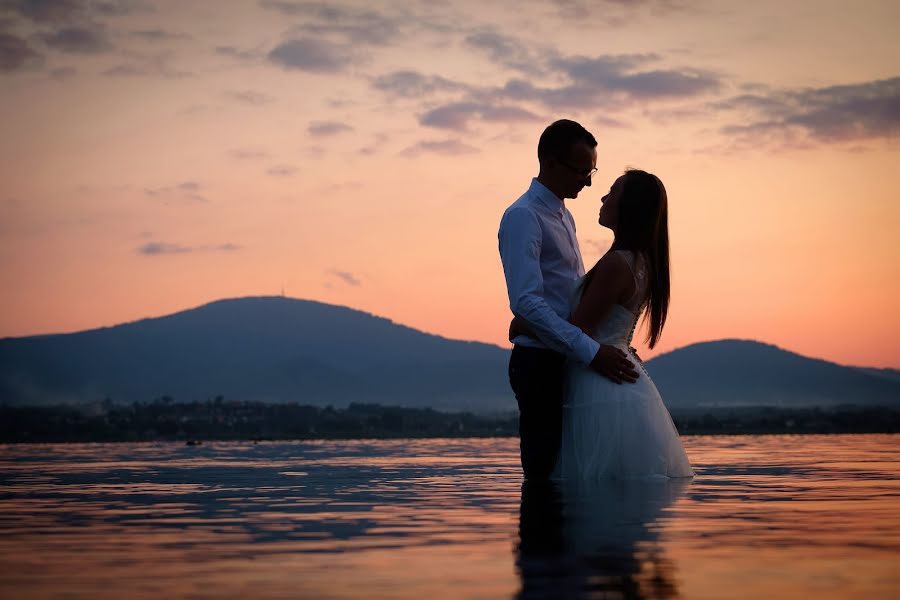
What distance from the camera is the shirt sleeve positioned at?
7.36 m

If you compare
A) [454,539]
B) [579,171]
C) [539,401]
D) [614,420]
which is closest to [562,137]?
[579,171]

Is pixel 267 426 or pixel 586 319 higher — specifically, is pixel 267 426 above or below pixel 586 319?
above

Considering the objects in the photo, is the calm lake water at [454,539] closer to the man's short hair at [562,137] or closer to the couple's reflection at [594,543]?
the couple's reflection at [594,543]

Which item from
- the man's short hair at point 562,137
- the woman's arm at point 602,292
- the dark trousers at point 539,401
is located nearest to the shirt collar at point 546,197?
the man's short hair at point 562,137

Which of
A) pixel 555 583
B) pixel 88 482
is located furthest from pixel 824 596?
pixel 88 482

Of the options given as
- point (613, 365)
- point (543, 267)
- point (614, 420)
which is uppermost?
point (543, 267)

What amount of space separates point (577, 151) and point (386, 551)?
12.0ft

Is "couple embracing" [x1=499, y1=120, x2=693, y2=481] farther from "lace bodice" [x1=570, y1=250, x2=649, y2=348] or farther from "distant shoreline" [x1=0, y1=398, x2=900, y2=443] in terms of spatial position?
"distant shoreline" [x1=0, y1=398, x2=900, y2=443]

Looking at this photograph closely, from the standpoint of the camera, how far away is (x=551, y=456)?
7.79 meters

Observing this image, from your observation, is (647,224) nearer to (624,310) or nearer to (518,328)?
(624,310)

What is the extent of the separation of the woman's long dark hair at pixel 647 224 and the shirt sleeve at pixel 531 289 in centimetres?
53

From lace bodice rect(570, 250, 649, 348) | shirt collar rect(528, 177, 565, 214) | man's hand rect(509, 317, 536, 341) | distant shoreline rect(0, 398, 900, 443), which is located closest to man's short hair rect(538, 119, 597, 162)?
shirt collar rect(528, 177, 565, 214)

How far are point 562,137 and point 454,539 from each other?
335 cm

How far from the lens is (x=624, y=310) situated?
771 cm
